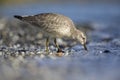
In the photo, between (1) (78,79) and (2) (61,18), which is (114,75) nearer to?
(1) (78,79)

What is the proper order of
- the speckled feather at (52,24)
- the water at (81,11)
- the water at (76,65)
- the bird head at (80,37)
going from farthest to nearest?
the water at (81,11)
the bird head at (80,37)
the speckled feather at (52,24)
the water at (76,65)

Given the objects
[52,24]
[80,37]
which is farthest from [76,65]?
[80,37]

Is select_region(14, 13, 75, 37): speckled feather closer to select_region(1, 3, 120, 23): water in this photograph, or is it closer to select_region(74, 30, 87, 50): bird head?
select_region(74, 30, 87, 50): bird head

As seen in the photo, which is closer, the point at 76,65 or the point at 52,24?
the point at 76,65

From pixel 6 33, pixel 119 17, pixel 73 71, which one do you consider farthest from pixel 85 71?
pixel 119 17

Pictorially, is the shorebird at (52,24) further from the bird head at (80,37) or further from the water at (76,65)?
the water at (76,65)

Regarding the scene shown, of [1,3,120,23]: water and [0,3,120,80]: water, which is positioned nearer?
[0,3,120,80]: water

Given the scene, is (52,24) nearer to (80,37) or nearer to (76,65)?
(80,37)

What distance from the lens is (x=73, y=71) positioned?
1099 cm

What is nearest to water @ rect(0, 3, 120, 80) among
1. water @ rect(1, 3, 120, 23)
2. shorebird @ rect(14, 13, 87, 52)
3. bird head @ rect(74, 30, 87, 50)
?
bird head @ rect(74, 30, 87, 50)

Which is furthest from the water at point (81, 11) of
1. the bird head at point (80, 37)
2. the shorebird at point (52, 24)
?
the shorebird at point (52, 24)

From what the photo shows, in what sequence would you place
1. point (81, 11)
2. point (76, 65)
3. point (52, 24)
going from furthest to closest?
point (81, 11) → point (52, 24) → point (76, 65)

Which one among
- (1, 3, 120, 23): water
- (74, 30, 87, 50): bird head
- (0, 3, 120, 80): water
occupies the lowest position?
(0, 3, 120, 80): water

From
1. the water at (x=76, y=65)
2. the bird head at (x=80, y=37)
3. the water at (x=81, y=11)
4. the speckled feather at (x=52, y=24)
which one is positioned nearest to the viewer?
the water at (x=76, y=65)
